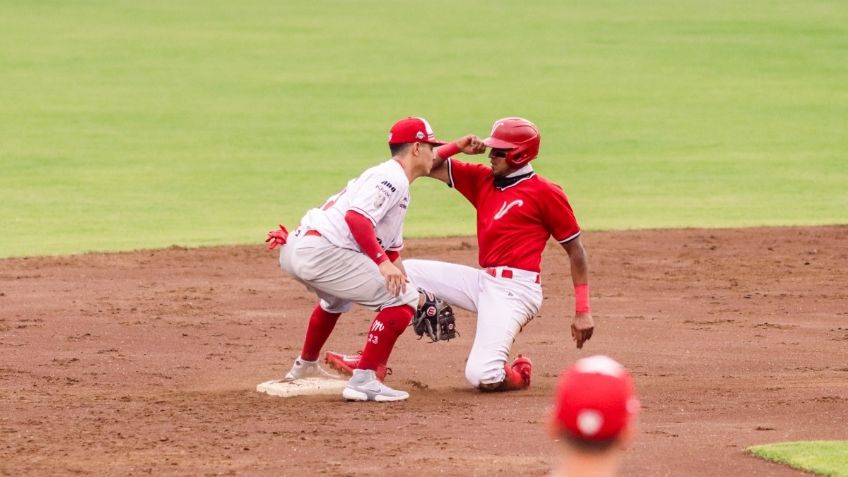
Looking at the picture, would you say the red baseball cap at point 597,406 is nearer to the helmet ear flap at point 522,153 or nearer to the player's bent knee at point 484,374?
the player's bent knee at point 484,374

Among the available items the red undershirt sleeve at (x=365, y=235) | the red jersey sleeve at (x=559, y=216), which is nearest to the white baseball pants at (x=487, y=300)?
the red jersey sleeve at (x=559, y=216)

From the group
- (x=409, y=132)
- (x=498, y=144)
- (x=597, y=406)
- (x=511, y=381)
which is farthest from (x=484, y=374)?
(x=597, y=406)

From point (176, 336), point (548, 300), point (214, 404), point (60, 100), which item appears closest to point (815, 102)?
point (60, 100)

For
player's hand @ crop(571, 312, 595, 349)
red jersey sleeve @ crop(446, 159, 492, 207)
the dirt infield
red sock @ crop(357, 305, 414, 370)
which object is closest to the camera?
the dirt infield

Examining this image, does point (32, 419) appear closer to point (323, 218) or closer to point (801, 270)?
point (323, 218)

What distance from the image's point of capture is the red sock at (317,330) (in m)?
8.69

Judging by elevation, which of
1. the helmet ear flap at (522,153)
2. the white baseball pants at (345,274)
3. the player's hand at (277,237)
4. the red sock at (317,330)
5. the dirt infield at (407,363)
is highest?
the helmet ear flap at (522,153)

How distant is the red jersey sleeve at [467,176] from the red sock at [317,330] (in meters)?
1.15

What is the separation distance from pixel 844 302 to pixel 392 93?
16.7 metres

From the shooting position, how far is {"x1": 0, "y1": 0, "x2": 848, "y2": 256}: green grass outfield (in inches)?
714

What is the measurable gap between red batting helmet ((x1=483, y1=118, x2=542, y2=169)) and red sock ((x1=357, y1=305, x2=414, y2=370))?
120cm

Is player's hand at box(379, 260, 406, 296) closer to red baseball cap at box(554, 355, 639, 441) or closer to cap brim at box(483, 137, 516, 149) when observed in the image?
cap brim at box(483, 137, 516, 149)

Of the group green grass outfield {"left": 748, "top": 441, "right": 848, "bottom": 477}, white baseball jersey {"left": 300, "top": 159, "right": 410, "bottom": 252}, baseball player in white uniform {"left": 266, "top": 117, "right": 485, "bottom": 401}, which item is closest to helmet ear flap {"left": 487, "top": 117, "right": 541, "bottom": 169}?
baseball player in white uniform {"left": 266, "top": 117, "right": 485, "bottom": 401}

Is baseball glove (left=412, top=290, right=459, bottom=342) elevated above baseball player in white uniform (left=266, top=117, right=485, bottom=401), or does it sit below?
below
